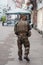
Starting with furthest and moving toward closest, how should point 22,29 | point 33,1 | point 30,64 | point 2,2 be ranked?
point 2,2
point 33,1
point 22,29
point 30,64

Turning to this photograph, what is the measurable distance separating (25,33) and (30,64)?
1296 mm

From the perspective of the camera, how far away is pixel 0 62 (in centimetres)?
1120

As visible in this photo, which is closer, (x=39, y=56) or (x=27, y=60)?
(x=27, y=60)

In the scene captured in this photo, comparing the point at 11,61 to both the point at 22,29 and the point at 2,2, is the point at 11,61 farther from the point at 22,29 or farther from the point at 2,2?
the point at 2,2

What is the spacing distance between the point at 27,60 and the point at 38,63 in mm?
663

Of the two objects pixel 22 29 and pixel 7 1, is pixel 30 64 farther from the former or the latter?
pixel 7 1

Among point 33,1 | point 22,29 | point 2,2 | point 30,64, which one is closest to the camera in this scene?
point 30,64

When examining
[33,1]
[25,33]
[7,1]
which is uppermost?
[25,33]

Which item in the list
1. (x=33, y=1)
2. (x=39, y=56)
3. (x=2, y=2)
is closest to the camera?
(x=39, y=56)

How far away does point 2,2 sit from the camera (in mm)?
157500

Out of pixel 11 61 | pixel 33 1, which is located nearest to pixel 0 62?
pixel 11 61

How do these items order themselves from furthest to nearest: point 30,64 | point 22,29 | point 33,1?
point 33,1 < point 22,29 < point 30,64

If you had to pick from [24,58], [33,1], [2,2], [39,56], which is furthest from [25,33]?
[2,2]

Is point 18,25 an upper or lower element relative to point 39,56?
upper
